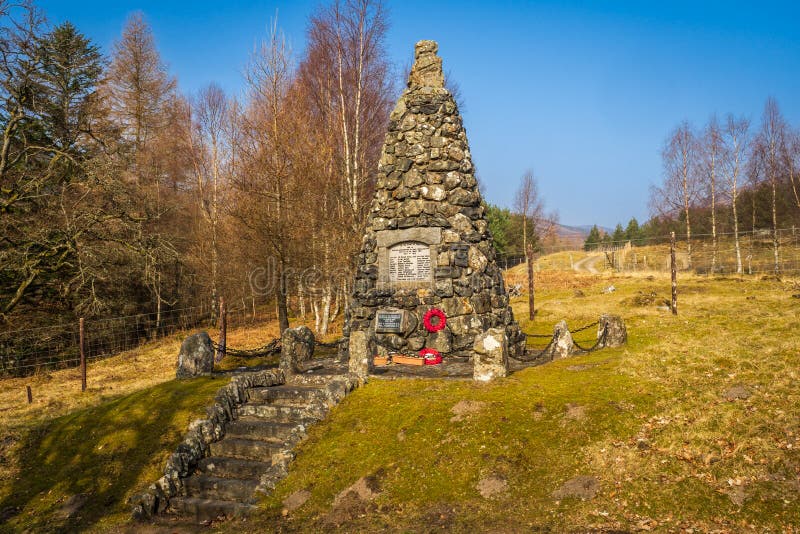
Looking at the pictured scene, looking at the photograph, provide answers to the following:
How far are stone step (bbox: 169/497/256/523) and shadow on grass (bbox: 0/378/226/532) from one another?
0.83 metres

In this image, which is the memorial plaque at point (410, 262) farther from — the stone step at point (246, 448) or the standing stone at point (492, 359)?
the stone step at point (246, 448)

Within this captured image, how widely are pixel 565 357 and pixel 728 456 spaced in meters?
5.17

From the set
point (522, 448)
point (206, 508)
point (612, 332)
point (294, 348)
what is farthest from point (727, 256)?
point (206, 508)

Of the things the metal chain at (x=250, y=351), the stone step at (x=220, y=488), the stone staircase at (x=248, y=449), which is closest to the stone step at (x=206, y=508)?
the stone staircase at (x=248, y=449)

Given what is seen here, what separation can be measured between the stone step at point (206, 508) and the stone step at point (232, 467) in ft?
1.78

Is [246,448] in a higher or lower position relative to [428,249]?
lower

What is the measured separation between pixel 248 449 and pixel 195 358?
3869 mm

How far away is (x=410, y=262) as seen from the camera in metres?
12.8

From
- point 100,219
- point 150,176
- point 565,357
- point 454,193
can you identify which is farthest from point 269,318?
point 565,357

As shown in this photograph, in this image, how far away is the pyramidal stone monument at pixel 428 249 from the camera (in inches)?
487

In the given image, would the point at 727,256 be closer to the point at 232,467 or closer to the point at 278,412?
the point at 278,412

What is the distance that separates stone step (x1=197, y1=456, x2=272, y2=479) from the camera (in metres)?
7.44

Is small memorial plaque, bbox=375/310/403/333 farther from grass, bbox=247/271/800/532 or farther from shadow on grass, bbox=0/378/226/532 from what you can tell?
shadow on grass, bbox=0/378/226/532

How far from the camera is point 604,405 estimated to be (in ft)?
24.5
